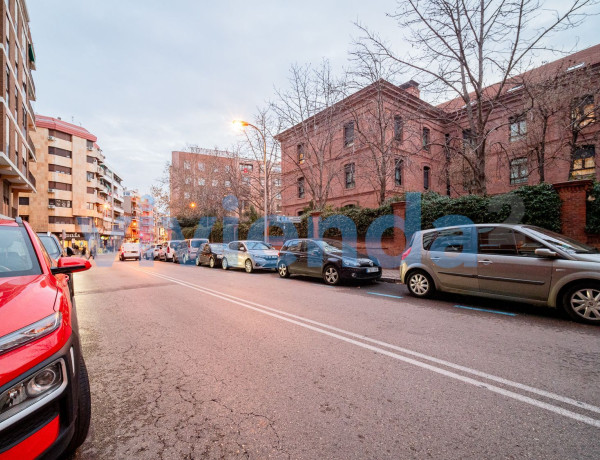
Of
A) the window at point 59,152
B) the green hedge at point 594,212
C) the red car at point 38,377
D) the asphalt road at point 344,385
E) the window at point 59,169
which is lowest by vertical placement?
the asphalt road at point 344,385

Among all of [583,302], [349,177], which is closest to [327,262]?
[583,302]

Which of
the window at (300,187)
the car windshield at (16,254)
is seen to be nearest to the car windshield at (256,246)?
the car windshield at (16,254)

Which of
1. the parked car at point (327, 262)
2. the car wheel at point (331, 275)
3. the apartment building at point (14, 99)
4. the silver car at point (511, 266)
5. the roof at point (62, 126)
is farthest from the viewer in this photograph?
the roof at point (62, 126)

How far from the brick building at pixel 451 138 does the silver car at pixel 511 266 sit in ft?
23.2

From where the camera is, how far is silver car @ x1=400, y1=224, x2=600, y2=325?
4.80m

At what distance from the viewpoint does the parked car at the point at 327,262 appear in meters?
9.06

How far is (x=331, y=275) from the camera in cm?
945

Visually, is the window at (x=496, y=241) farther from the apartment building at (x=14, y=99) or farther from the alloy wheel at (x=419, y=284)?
the apartment building at (x=14, y=99)

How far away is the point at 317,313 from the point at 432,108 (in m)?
12.2

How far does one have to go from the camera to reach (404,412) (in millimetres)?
2461

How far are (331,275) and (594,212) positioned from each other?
Answer: 8044mm

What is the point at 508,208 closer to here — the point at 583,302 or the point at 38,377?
the point at 583,302

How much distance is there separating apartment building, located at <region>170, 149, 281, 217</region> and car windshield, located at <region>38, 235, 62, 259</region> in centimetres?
1608

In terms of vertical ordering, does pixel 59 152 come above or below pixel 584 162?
above
